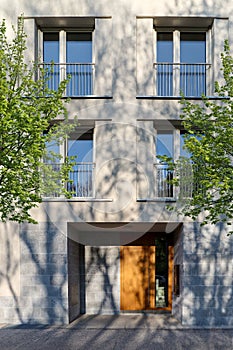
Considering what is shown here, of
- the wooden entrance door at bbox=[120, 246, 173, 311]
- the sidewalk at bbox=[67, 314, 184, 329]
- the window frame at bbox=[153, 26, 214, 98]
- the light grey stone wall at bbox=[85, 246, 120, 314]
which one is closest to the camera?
the sidewalk at bbox=[67, 314, 184, 329]

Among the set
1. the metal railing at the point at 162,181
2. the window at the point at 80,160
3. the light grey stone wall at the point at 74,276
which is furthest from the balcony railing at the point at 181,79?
the light grey stone wall at the point at 74,276

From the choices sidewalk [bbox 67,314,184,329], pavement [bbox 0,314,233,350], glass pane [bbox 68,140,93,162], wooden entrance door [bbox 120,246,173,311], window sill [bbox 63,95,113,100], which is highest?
window sill [bbox 63,95,113,100]

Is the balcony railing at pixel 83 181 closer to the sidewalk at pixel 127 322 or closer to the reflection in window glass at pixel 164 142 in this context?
the reflection in window glass at pixel 164 142

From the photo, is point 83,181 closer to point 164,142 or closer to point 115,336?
point 164,142

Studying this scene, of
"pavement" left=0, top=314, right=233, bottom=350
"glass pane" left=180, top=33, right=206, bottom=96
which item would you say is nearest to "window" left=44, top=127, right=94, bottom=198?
"glass pane" left=180, top=33, right=206, bottom=96

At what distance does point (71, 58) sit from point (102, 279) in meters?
7.82

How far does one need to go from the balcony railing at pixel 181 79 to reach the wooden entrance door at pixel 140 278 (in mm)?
5602

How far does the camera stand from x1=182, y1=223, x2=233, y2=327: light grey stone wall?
38.3 feet

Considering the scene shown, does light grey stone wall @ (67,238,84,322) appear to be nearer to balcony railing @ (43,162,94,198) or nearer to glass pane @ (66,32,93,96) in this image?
balcony railing @ (43,162,94,198)

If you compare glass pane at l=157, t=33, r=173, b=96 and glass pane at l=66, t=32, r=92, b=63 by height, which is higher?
glass pane at l=66, t=32, r=92, b=63

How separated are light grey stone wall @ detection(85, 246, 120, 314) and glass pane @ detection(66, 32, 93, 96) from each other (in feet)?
18.6

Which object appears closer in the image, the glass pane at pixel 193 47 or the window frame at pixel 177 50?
the window frame at pixel 177 50

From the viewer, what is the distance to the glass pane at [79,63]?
12.7m

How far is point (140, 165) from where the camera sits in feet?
39.9
